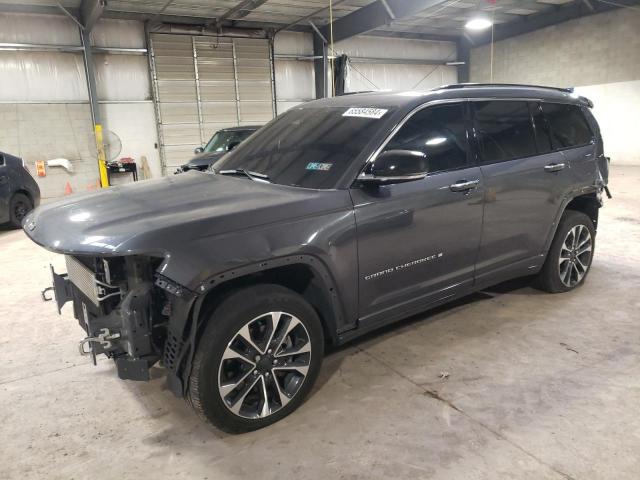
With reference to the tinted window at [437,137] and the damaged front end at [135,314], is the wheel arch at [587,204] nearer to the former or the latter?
the tinted window at [437,137]

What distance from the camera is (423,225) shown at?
115 inches

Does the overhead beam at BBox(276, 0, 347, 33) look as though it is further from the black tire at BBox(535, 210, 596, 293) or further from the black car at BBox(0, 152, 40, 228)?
the black tire at BBox(535, 210, 596, 293)

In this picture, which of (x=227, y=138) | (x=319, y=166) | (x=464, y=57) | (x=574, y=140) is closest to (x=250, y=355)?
(x=319, y=166)

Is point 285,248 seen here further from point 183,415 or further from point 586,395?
point 586,395

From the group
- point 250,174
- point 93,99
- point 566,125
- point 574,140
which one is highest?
point 93,99

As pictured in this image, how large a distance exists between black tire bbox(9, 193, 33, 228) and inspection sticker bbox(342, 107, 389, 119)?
7168mm

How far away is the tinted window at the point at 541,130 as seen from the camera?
3.73 meters

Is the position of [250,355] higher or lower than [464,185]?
lower

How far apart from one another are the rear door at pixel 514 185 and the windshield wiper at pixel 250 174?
145 cm

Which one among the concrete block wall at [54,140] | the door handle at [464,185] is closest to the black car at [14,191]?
the concrete block wall at [54,140]

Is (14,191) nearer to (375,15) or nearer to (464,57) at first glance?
(375,15)

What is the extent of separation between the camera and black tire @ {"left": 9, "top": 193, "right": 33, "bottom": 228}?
8070 millimetres

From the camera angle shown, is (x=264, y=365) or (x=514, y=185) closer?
(x=264, y=365)

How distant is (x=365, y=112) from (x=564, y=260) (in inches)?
90.2
